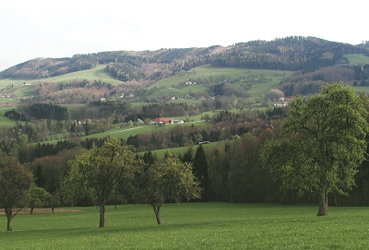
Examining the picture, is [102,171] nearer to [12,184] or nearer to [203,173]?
[12,184]

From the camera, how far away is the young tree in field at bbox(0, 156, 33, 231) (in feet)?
157

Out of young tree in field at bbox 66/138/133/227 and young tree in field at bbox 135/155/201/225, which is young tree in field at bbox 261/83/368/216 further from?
young tree in field at bbox 66/138/133/227

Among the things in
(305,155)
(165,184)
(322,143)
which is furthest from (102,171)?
(322,143)

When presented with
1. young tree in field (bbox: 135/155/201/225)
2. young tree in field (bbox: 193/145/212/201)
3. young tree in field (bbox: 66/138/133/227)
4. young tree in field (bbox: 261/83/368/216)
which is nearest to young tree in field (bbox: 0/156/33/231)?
young tree in field (bbox: 66/138/133/227)

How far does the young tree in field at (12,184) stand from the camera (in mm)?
47719

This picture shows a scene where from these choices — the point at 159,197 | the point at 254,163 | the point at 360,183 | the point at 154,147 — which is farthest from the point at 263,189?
the point at 154,147

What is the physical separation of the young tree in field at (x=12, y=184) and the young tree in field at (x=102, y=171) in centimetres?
728

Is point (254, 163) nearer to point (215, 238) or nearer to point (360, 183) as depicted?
point (360, 183)

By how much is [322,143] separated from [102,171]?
23376mm

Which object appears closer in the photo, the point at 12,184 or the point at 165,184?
the point at 165,184

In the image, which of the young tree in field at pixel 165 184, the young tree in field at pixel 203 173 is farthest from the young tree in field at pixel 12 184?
the young tree in field at pixel 203 173

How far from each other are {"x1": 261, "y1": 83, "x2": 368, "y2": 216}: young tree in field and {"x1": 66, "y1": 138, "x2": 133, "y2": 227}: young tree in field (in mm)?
15521

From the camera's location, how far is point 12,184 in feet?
158

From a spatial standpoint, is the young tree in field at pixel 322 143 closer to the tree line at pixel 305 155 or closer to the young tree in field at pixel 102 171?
the tree line at pixel 305 155
